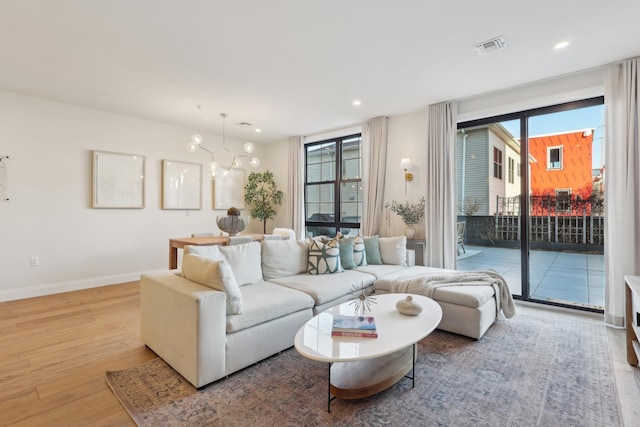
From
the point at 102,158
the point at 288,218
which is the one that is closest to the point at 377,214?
the point at 288,218

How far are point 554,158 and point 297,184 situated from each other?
4.19 m

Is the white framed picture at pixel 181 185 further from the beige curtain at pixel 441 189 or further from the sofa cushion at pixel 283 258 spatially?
the beige curtain at pixel 441 189

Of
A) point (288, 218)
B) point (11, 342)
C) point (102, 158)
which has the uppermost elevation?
point (102, 158)

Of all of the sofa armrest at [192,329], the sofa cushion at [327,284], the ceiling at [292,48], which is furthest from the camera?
the sofa cushion at [327,284]

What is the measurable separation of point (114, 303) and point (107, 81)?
106 inches

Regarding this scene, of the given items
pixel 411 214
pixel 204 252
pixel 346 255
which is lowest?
pixel 346 255

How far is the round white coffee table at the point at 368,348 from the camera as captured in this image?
64.2 inches

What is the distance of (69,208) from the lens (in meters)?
4.33

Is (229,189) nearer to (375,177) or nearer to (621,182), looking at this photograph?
(375,177)

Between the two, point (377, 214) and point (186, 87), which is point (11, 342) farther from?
point (377, 214)

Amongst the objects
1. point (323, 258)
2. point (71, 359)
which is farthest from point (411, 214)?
point (71, 359)

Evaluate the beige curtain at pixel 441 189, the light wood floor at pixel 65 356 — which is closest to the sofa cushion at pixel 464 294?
the beige curtain at pixel 441 189

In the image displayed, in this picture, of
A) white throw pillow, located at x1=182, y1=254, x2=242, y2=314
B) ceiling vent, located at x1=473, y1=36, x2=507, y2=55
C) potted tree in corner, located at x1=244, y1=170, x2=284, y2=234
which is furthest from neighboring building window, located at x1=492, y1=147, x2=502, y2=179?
potted tree in corner, located at x1=244, y1=170, x2=284, y2=234

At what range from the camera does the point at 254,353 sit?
2254mm
